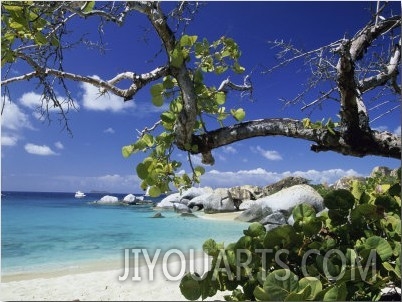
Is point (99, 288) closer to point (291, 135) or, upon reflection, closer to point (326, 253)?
point (291, 135)

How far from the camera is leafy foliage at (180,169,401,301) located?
29.7 inches

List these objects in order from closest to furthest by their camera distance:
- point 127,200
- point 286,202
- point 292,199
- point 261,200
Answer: point 292,199 < point 286,202 < point 261,200 < point 127,200

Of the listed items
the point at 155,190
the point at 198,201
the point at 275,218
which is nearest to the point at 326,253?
the point at 155,190

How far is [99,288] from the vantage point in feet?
21.7

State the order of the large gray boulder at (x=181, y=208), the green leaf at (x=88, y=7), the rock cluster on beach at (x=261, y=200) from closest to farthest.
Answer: the green leaf at (x=88, y=7), the rock cluster on beach at (x=261, y=200), the large gray boulder at (x=181, y=208)

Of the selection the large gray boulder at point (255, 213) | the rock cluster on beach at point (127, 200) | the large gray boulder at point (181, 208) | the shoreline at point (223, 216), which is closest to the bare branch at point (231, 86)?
the large gray boulder at point (255, 213)

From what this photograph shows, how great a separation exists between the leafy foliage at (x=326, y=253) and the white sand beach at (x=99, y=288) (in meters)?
4.74

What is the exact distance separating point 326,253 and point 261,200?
49.7 ft

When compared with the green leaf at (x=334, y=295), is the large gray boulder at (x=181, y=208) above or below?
below

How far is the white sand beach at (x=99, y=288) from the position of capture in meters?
5.91

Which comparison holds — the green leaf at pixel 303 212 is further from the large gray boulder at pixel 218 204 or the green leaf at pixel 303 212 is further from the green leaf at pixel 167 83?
the large gray boulder at pixel 218 204

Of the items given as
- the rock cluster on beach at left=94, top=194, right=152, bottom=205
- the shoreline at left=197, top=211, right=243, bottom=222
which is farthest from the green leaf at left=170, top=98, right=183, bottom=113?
the rock cluster on beach at left=94, top=194, right=152, bottom=205

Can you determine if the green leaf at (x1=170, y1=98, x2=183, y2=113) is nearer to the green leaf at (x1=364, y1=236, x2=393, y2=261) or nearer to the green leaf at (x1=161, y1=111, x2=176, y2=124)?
the green leaf at (x1=161, y1=111, x2=176, y2=124)

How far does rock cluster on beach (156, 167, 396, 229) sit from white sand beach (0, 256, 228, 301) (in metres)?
3.87
